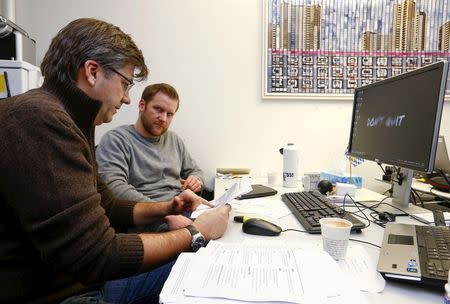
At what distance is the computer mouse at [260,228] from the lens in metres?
0.96

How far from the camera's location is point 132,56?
0.96 m

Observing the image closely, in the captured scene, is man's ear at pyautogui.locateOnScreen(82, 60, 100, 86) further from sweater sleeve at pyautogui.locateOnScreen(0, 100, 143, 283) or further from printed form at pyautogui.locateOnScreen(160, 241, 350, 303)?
printed form at pyautogui.locateOnScreen(160, 241, 350, 303)

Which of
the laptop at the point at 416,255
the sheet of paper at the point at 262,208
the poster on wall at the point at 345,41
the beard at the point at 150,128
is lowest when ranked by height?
the sheet of paper at the point at 262,208

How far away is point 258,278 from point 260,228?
0.31m

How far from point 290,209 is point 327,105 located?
47.7 inches

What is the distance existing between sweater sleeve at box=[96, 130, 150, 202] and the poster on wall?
0.99 m

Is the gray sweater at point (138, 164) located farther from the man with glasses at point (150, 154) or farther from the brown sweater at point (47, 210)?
the brown sweater at point (47, 210)

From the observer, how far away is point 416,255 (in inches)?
28.3

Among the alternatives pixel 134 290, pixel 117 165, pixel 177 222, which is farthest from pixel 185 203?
pixel 117 165

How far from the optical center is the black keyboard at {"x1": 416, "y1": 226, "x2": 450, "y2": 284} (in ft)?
2.09

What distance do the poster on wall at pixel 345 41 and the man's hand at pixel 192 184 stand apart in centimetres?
74

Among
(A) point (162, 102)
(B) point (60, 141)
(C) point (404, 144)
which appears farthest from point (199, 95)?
(B) point (60, 141)

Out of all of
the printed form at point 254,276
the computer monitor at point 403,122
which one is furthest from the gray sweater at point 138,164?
the computer monitor at point 403,122

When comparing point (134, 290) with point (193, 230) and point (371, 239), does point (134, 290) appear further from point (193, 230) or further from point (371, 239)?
point (371, 239)
